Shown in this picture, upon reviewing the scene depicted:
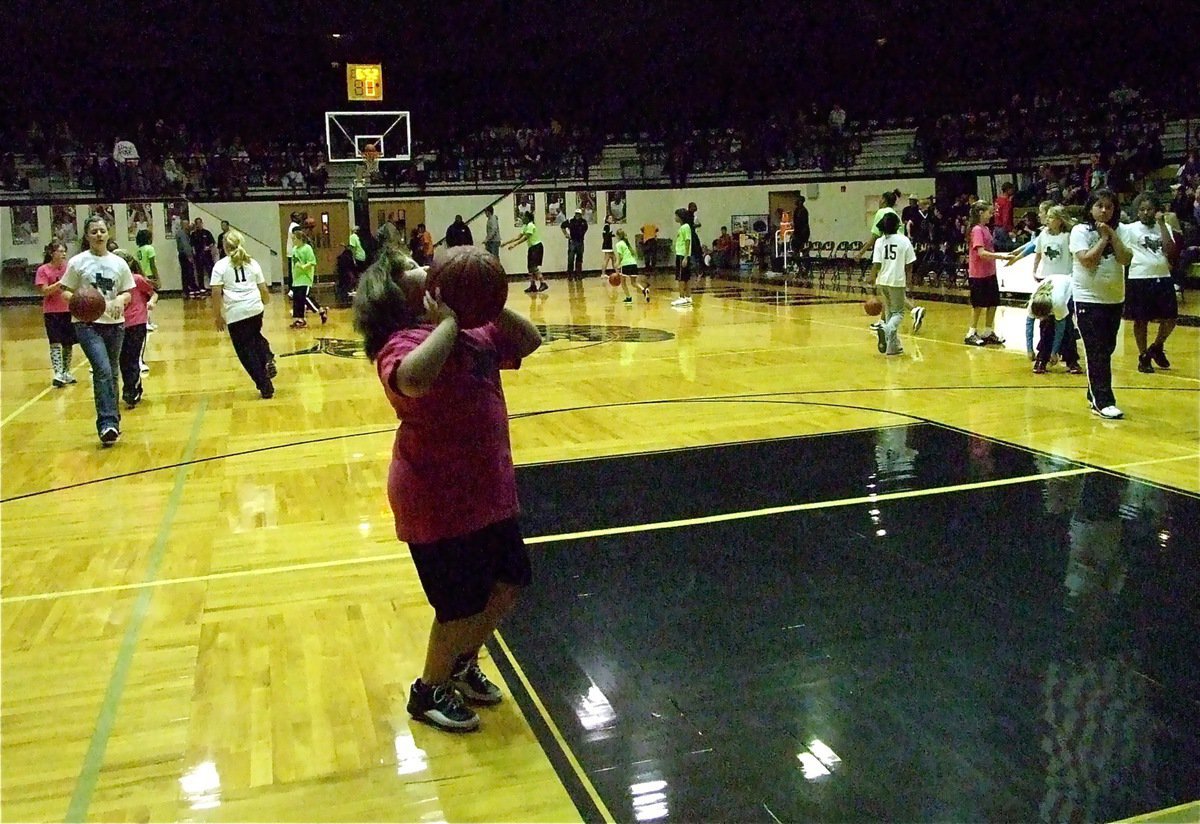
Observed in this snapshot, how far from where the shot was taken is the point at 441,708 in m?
3.46

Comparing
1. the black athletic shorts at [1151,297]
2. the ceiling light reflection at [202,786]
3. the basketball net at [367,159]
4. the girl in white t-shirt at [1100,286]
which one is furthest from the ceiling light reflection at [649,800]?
the basketball net at [367,159]

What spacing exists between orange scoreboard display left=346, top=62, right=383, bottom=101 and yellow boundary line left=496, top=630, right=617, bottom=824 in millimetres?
21694

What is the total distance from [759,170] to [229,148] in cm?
1385

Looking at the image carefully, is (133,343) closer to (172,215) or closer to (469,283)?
(469,283)

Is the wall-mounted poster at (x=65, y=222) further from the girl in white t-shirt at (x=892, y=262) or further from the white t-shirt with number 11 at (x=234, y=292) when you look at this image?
the girl in white t-shirt at (x=892, y=262)

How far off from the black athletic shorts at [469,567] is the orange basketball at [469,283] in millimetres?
687

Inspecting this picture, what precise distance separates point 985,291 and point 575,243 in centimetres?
1603

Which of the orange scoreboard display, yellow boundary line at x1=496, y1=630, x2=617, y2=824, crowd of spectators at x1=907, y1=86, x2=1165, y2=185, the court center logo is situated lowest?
yellow boundary line at x1=496, y1=630, x2=617, y2=824

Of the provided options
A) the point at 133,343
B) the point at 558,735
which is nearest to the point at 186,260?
the point at 133,343

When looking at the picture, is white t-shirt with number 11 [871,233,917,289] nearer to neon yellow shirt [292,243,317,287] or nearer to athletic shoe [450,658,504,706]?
athletic shoe [450,658,504,706]

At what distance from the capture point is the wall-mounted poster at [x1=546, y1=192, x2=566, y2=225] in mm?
27691

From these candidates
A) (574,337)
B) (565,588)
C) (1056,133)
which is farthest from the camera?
(1056,133)

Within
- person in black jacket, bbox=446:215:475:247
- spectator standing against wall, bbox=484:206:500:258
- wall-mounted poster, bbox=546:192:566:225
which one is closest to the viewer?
person in black jacket, bbox=446:215:475:247

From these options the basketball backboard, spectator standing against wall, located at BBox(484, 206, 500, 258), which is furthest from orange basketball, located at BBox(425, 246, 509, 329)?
spectator standing against wall, located at BBox(484, 206, 500, 258)
